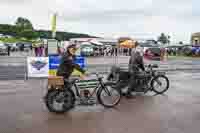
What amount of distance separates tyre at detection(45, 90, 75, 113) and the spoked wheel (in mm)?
901

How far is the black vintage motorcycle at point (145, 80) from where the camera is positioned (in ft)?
34.9

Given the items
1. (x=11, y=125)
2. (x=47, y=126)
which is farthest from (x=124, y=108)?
(x=11, y=125)

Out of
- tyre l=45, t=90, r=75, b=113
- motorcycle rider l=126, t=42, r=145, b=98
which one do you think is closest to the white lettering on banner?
motorcycle rider l=126, t=42, r=145, b=98

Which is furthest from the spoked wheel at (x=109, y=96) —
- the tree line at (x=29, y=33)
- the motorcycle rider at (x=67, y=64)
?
the tree line at (x=29, y=33)

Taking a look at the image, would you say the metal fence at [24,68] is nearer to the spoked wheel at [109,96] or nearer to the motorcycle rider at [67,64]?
the spoked wheel at [109,96]

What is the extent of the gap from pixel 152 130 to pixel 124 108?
2.20 meters

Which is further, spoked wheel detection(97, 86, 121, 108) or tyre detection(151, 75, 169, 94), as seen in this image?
tyre detection(151, 75, 169, 94)

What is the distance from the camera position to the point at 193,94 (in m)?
11.3

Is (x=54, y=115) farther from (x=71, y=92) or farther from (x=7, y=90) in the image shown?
(x=7, y=90)

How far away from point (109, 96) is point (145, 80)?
2.39m

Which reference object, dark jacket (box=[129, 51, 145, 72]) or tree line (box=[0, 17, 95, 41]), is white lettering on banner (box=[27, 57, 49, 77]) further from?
tree line (box=[0, 17, 95, 41])

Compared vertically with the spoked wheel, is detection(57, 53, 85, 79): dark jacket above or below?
above

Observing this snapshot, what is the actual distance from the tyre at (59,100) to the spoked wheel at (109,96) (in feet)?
2.96

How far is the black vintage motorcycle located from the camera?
10.6 meters
